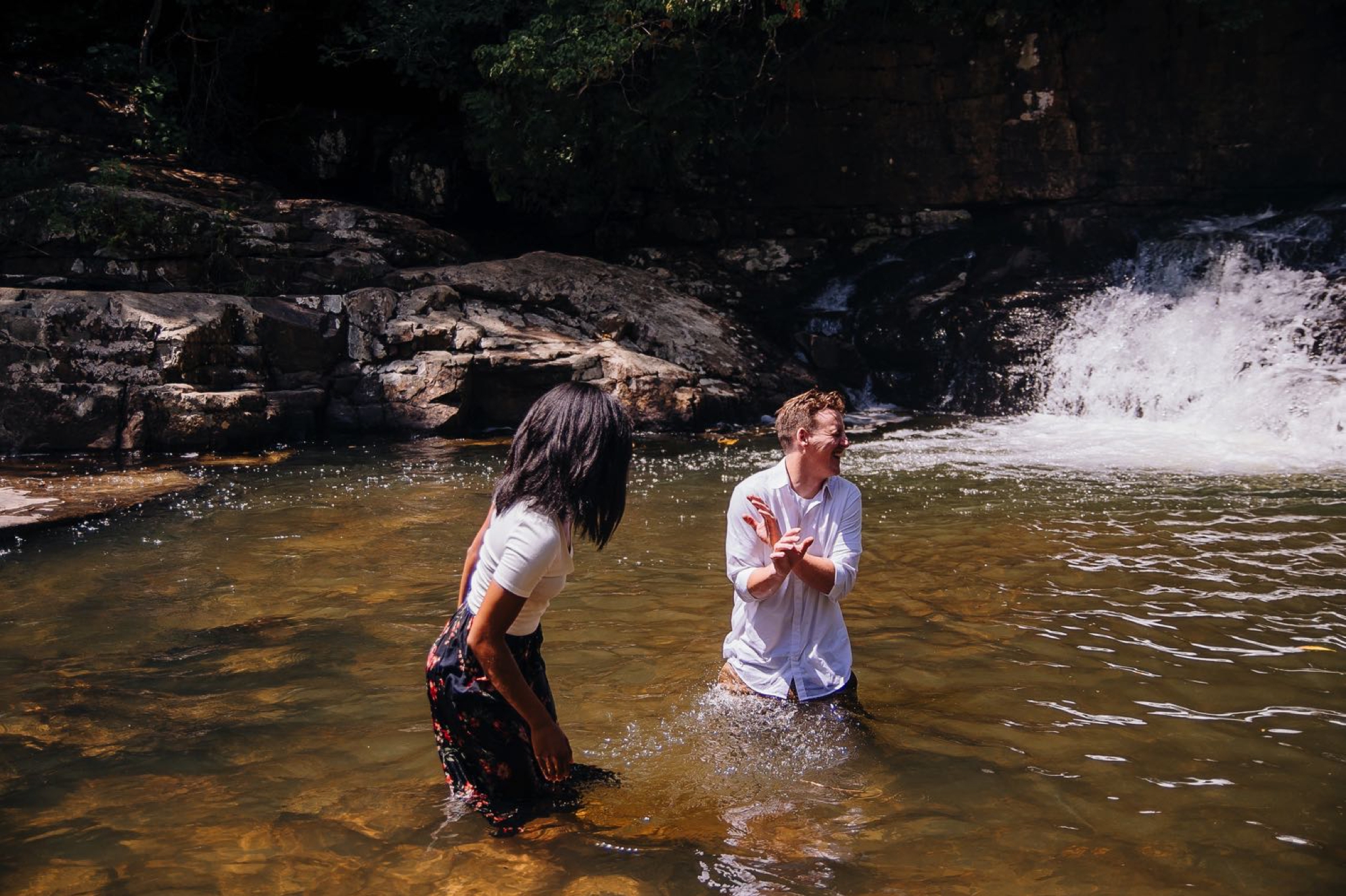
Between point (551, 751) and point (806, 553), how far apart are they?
3.91 feet

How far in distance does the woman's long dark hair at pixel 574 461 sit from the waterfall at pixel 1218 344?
9.43 metres

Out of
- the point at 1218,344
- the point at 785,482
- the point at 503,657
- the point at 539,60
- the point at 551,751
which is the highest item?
the point at 539,60

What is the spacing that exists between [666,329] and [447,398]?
3222mm

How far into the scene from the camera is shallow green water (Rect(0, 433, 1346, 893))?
314cm

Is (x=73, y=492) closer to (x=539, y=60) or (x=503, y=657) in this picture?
(x=503, y=657)

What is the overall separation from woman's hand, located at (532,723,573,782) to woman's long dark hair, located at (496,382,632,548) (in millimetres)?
541

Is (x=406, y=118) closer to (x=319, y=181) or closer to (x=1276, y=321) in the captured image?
(x=319, y=181)

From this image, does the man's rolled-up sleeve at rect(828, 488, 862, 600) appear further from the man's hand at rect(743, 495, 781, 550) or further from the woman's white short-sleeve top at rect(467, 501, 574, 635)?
the woman's white short-sleeve top at rect(467, 501, 574, 635)

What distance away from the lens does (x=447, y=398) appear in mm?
11969

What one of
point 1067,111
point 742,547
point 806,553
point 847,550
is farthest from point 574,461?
point 1067,111

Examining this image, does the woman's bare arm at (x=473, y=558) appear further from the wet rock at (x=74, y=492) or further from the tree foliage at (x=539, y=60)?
the tree foliage at (x=539, y=60)

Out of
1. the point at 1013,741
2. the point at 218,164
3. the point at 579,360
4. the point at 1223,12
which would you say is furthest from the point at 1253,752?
the point at 218,164

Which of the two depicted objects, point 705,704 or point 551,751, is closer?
point 551,751

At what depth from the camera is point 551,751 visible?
2.99 m
